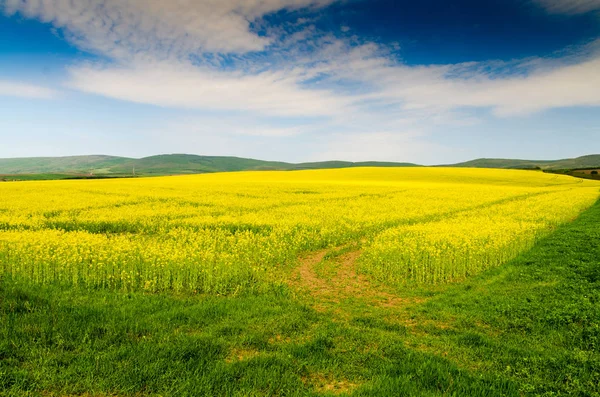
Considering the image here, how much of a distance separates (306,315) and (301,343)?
1.52m

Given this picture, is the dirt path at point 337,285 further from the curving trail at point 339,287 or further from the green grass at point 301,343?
the green grass at point 301,343

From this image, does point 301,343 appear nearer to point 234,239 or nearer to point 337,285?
point 337,285

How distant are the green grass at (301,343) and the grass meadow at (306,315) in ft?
0.11

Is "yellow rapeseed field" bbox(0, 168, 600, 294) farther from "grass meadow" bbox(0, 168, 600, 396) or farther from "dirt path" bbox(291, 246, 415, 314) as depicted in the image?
"dirt path" bbox(291, 246, 415, 314)

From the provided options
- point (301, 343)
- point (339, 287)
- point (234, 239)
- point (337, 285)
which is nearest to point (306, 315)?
point (301, 343)

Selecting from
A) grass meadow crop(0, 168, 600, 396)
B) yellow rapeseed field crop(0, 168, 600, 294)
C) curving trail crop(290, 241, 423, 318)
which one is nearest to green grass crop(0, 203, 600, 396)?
grass meadow crop(0, 168, 600, 396)

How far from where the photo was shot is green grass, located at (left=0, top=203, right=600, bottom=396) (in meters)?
5.38

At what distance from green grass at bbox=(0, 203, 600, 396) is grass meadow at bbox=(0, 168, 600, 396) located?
3cm

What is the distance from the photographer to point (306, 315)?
27.2 feet

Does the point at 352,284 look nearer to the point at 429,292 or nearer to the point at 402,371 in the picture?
the point at 429,292

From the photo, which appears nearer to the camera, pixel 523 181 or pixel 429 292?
pixel 429 292

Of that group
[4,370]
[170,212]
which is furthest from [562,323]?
[170,212]

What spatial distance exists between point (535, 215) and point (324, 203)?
51.8 ft

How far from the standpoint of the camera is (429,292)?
10383 mm
